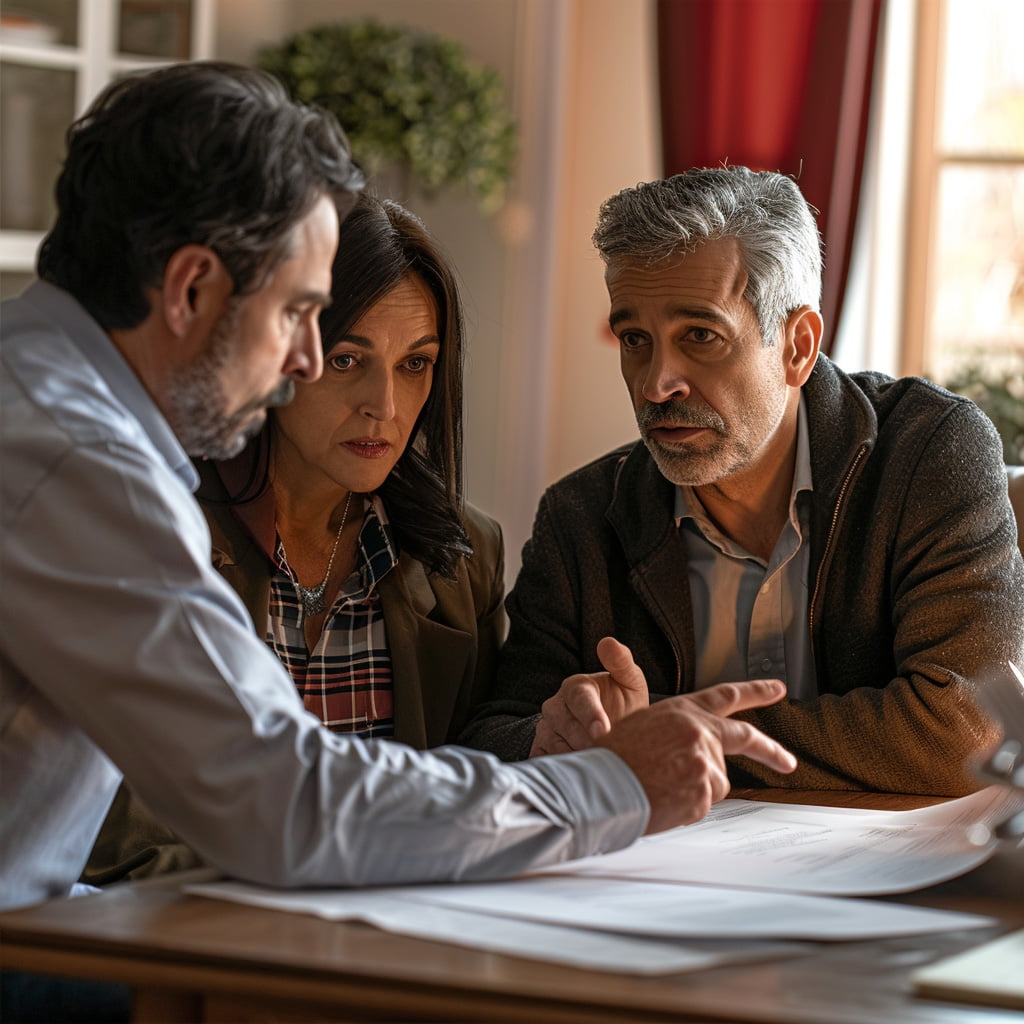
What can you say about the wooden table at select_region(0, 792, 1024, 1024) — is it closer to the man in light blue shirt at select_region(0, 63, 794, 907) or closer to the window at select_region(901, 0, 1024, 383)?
the man in light blue shirt at select_region(0, 63, 794, 907)

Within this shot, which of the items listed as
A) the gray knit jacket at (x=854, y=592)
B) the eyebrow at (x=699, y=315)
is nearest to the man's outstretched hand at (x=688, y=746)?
the gray knit jacket at (x=854, y=592)

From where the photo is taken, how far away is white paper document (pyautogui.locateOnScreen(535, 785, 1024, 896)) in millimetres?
1062

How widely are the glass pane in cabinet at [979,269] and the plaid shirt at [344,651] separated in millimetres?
2800

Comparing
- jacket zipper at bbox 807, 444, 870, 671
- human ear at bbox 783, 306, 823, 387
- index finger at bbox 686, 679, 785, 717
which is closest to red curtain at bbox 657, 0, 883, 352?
human ear at bbox 783, 306, 823, 387

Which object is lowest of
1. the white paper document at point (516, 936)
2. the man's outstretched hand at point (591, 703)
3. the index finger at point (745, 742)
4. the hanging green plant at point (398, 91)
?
the man's outstretched hand at point (591, 703)

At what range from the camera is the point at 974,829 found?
3.79 ft

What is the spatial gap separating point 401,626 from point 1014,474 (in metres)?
0.91

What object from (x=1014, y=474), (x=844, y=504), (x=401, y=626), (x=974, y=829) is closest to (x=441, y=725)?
(x=401, y=626)

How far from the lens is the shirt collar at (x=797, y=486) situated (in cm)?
182

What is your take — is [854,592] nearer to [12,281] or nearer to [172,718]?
[172,718]

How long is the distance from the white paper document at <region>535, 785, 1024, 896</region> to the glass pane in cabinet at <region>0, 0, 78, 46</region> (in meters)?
3.12

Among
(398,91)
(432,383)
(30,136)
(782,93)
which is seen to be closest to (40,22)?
(30,136)

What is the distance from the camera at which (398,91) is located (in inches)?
164

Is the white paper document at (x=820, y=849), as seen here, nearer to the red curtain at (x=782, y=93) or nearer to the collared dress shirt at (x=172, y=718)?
the collared dress shirt at (x=172, y=718)
